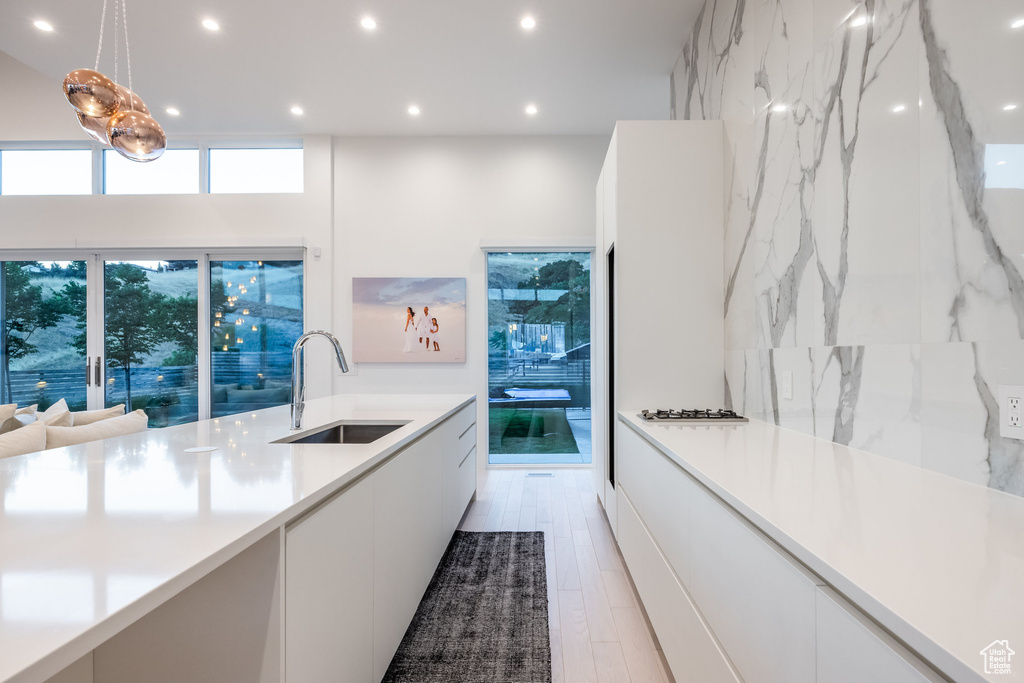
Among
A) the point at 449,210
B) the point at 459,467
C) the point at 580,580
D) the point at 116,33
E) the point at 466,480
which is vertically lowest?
the point at 580,580

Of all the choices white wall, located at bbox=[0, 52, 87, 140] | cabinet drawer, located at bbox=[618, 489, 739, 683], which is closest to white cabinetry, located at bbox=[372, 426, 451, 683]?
cabinet drawer, located at bbox=[618, 489, 739, 683]

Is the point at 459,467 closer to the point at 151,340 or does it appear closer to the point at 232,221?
the point at 232,221

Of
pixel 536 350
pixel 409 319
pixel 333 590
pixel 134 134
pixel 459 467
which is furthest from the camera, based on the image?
pixel 536 350

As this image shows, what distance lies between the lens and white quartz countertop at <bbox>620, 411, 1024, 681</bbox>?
0.55 meters

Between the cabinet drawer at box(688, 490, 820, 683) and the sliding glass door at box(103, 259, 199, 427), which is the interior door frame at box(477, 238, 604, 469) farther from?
the cabinet drawer at box(688, 490, 820, 683)

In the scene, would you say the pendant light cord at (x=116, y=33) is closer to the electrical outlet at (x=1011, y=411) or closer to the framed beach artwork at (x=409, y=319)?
the framed beach artwork at (x=409, y=319)

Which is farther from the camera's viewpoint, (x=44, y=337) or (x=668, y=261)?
(x=44, y=337)

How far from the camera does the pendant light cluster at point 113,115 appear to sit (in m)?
1.97

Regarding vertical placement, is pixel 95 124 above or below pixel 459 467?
above

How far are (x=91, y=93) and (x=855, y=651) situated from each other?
114 inches

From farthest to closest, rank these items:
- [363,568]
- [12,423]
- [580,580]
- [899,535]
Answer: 1. [12,423]
2. [580,580]
3. [363,568]
4. [899,535]

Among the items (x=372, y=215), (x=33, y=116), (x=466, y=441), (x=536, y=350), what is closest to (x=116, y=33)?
(x=372, y=215)

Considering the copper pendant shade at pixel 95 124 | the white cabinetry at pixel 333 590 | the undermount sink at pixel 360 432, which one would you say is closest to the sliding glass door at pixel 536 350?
the undermount sink at pixel 360 432

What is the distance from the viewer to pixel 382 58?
3598mm
